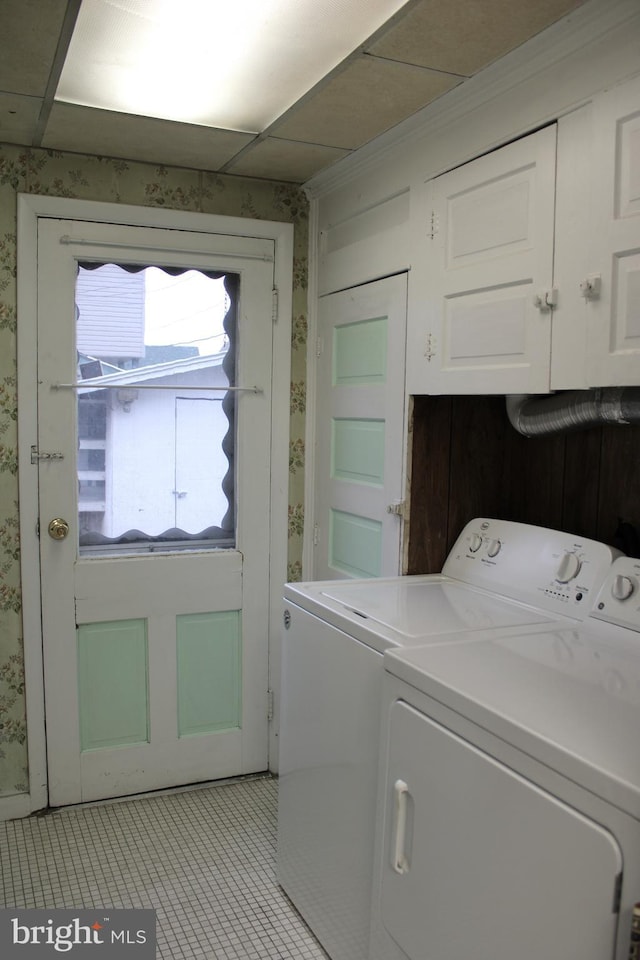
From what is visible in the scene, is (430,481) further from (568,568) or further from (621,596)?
(621,596)

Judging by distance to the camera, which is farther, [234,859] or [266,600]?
[266,600]

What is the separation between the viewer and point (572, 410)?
203 cm

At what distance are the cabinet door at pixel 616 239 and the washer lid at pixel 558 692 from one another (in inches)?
22.5

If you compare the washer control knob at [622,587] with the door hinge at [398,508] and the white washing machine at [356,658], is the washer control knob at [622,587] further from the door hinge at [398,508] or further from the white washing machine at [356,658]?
the door hinge at [398,508]

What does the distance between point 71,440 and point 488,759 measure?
188cm

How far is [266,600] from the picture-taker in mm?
3053

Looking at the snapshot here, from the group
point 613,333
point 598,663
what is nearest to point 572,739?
point 598,663

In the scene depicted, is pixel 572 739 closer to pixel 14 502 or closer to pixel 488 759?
pixel 488 759

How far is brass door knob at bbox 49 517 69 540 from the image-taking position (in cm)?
273

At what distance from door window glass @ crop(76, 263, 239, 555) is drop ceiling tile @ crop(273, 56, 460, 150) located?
712 millimetres

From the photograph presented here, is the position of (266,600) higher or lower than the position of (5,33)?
lower

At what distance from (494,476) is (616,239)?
3.43ft

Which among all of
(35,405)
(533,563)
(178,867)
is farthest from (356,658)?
(35,405)

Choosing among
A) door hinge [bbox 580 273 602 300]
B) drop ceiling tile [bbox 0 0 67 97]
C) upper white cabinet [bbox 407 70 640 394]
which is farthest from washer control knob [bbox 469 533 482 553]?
drop ceiling tile [bbox 0 0 67 97]
